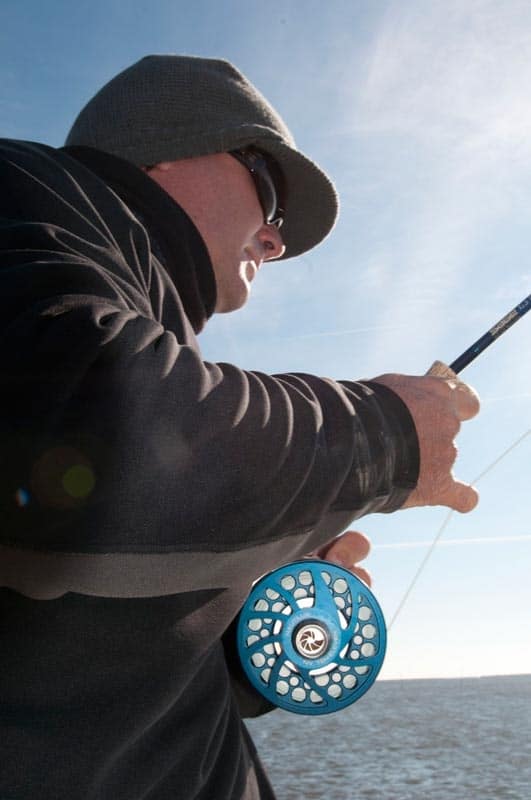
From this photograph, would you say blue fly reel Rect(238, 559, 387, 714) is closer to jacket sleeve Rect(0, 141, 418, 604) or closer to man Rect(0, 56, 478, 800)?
man Rect(0, 56, 478, 800)

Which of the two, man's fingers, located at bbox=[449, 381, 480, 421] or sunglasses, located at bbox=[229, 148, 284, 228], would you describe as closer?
man's fingers, located at bbox=[449, 381, 480, 421]

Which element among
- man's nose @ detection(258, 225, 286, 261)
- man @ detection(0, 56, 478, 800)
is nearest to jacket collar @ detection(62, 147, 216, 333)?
man @ detection(0, 56, 478, 800)

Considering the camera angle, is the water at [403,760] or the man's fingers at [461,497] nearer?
the man's fingers at [461,497]

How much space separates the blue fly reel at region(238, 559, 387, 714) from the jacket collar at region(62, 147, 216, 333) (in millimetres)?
826

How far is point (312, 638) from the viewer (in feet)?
7.13

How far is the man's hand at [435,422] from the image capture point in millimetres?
1419

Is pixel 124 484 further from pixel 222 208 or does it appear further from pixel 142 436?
pixel 222 208

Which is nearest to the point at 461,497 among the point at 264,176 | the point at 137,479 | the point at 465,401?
the point at 465,401

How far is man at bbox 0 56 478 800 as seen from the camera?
1056 mm

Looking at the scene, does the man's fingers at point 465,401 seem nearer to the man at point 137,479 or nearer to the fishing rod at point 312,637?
the man at point 137,479

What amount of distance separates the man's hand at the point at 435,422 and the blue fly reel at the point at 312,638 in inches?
30.4

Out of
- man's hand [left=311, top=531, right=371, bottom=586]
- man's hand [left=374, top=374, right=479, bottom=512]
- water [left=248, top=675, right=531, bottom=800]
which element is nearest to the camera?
man's hand [left=374, top=374, right=479, bottom=512]

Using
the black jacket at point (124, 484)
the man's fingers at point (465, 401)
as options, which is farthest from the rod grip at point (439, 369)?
the black jacket at point (124, 484)

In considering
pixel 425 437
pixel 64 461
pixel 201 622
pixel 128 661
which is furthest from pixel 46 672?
pixel 425 437
